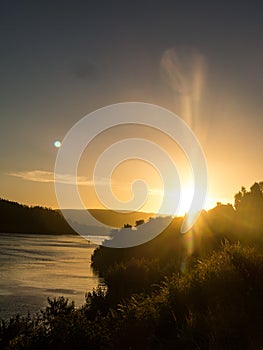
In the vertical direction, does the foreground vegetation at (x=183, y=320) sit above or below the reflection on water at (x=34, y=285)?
above

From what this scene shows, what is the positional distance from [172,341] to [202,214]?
2363 inches

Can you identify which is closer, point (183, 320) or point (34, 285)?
point (183, 320)

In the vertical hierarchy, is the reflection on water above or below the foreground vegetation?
below

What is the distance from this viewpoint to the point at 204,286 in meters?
16.7

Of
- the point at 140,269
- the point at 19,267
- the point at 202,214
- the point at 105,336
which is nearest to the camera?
the point at 105,336

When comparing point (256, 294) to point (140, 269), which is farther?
point (140, 269)

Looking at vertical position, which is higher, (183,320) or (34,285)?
(183,320)

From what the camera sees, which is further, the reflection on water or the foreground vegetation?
the reflection on water

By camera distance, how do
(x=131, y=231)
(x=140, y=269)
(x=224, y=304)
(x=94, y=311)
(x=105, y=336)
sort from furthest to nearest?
(x=131, y=231)
(x=140, y=269)
(x=94, y=311)
(x=224, y=304)
(x=105, y=336)

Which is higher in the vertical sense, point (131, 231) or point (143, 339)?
point (131, 231)

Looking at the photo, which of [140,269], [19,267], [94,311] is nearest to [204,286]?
[94,311]

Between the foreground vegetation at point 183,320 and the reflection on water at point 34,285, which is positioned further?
the reflection on water at point 34,285

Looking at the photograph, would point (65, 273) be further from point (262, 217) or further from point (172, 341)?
Answer: point (172, 341)

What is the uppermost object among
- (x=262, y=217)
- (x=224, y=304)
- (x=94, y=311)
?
(x=262, y=217)
